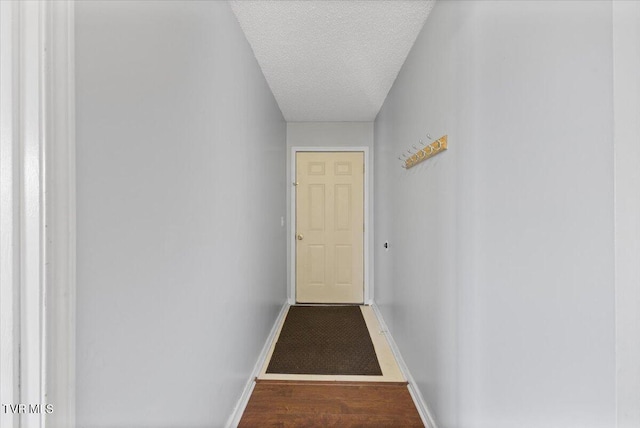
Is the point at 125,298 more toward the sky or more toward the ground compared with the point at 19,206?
more toward the ground

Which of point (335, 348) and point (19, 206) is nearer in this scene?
point (19, 206)

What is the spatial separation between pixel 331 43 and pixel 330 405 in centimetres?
227

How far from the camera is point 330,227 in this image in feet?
12.8

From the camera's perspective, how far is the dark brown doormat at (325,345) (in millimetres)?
2320

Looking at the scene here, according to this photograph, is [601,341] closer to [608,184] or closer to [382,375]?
[608,184]

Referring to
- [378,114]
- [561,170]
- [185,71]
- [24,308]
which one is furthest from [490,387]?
[378,114]

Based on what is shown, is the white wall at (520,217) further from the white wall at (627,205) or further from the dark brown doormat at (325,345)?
the dark brown doormat at (325,345)

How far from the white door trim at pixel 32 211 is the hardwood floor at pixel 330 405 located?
1.44 meters

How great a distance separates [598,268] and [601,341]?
158mm

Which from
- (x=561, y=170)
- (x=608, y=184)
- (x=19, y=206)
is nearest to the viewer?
(x=19, y=206)

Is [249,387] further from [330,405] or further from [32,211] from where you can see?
[32,211]

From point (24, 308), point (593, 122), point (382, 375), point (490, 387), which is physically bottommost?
point (382, 375)

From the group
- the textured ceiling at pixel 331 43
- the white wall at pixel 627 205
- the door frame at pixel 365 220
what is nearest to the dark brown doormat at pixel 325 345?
the door frame at pixel 365 220

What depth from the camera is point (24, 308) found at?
563 millimetres
